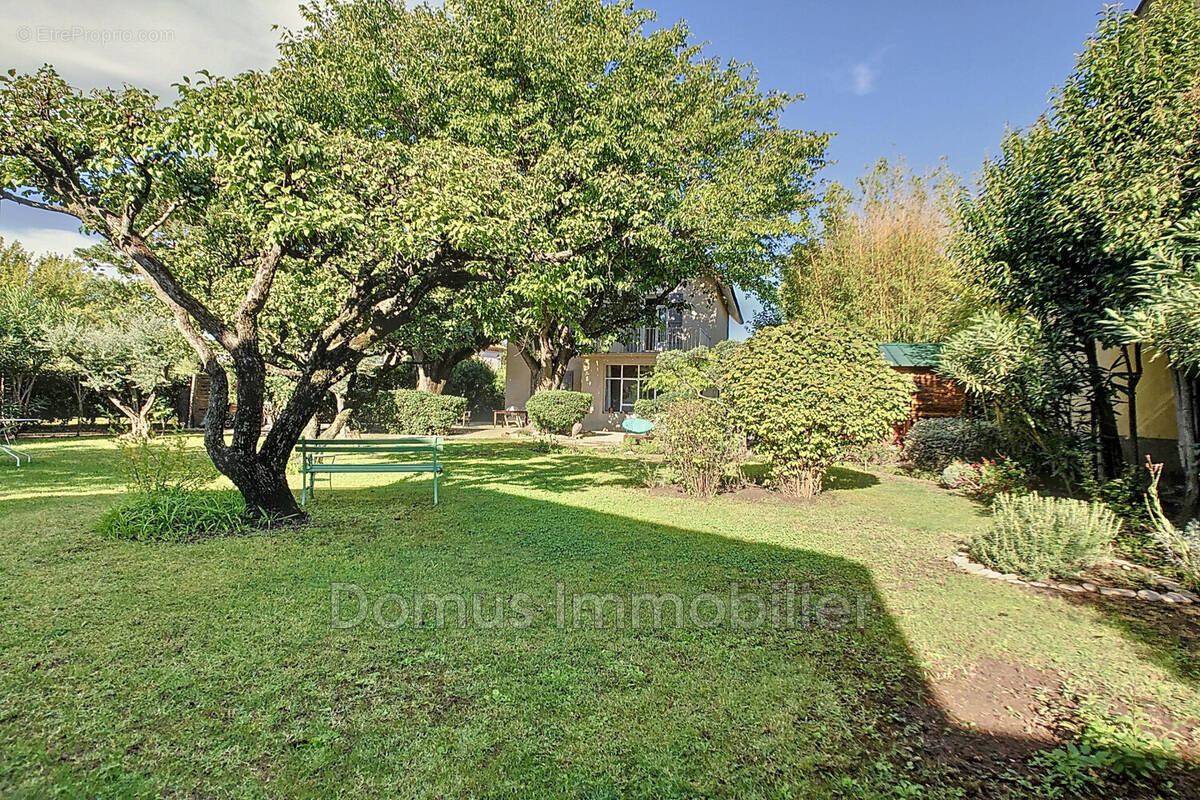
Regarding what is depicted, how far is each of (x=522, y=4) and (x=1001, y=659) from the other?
15.7 metres

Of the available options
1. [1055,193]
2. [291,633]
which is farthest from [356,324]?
[1055,193]

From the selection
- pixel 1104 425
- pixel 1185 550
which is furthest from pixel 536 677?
pixel 1104 425

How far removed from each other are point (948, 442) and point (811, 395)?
548cm

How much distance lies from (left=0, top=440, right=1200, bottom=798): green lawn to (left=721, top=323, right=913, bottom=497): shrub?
2.43 meters

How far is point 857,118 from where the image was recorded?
12.7 meters

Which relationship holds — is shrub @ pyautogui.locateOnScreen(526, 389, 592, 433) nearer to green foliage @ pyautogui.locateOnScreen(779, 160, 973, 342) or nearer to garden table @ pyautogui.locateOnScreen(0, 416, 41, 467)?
green foliage @ pyautogui.locateOnScreen(779, 160, 973, 342)

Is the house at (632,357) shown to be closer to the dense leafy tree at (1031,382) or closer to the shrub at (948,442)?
the shrub at (948,442)

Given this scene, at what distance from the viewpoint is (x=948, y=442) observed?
10.8 meters

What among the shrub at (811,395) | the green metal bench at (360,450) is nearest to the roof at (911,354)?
the shrub at (811,395)

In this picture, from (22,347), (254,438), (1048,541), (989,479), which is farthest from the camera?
(22,347)

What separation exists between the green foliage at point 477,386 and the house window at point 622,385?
290 inches

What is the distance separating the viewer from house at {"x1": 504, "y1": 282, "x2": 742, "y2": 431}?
23250mm

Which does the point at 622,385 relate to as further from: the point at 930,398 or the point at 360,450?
the point at 360,450

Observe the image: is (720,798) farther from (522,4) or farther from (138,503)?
(522,4)
